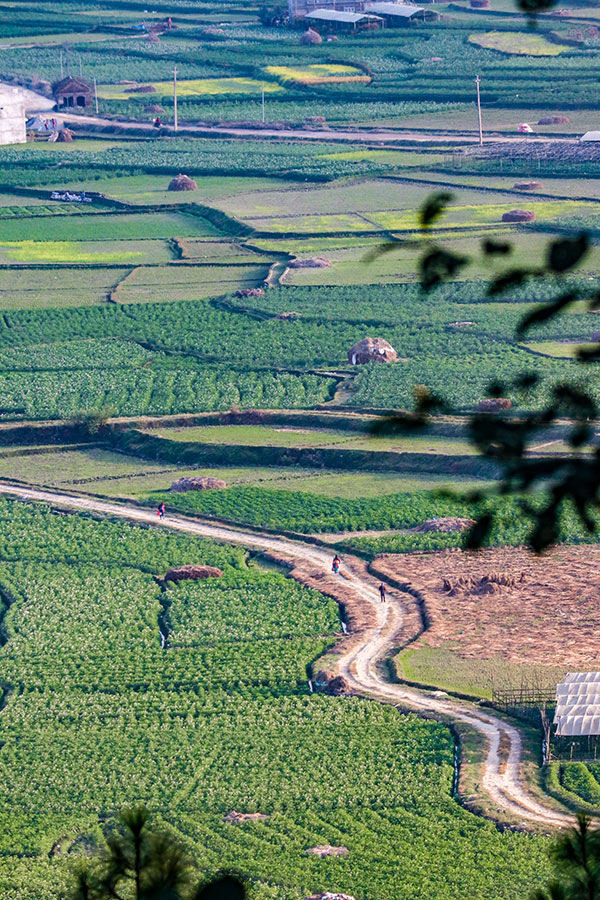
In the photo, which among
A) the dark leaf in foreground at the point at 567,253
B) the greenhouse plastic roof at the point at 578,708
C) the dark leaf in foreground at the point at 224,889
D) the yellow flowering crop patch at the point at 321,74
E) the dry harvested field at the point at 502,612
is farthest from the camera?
the yellow flowering crop patch at the point at 321,74

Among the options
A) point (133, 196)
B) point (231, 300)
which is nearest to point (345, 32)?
point (133, 196)

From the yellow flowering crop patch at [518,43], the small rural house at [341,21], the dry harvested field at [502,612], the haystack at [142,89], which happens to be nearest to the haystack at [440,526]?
the dry harvested field at [502,612]

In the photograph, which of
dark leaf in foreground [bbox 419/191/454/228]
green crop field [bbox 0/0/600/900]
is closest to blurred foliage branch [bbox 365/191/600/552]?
dark leaf in foreground [bbox 419/191/454/228]

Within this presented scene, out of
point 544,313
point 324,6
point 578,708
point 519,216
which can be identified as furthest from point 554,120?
point 544,313

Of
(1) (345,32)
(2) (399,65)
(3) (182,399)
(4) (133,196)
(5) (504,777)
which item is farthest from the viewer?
(1) (345,32)

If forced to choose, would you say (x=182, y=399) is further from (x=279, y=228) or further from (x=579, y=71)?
(x=579, y=71)

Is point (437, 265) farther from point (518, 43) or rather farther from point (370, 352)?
point (518, 43)

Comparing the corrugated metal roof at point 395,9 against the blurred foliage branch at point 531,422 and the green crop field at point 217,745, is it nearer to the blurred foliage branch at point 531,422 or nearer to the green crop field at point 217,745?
the green crop field at point 217,745
